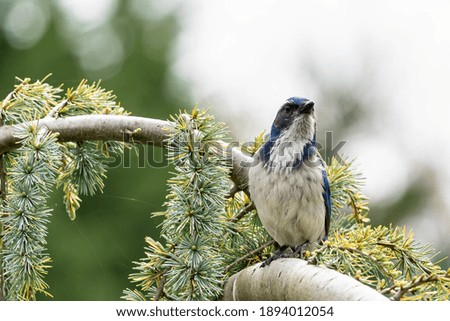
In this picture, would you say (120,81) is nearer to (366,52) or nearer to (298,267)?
(366,52)

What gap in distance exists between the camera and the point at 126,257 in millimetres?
7266

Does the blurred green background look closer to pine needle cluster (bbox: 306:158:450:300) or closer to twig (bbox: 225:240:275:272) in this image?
twig (bbox: 225:240:275:272)

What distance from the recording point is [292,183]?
411 centimetres

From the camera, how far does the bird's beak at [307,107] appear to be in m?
4.30

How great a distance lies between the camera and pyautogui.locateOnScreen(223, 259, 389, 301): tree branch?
275 centimetres

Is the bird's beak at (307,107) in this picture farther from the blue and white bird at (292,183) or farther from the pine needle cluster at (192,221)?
the pine needle cluster at (192,221)

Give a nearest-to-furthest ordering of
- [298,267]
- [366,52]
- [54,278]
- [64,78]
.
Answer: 1. [298,267]
2. [54,278]
3. [64,78]
4. [366,52]

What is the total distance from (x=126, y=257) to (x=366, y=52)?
5.08 metres

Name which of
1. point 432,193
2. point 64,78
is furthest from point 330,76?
point 64,78

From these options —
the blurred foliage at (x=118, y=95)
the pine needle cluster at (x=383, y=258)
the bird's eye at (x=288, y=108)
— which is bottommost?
the pine needle cluster at (x=383, y=258)

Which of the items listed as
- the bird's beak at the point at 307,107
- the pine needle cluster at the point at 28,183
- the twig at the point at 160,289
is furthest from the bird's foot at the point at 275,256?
the pine needle cluster at the point at 28,183

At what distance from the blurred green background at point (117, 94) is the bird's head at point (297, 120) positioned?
9.02ft

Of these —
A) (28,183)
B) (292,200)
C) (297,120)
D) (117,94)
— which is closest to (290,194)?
(292,200)

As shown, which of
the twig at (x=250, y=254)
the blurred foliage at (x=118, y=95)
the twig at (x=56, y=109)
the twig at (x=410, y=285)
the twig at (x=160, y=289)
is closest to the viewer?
the twig at (x=410, y=285)
